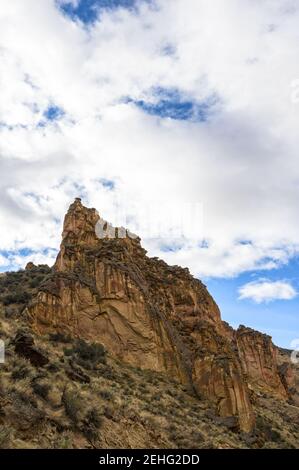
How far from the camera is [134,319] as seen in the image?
35156mm

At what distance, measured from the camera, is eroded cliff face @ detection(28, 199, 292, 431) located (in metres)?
32.7

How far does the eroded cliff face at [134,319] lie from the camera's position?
32.7 meters

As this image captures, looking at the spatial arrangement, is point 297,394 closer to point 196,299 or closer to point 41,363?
point 196,299

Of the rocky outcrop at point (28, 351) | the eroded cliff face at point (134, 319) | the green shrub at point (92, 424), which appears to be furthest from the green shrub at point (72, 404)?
the eroded cliff face at point (134, 319)

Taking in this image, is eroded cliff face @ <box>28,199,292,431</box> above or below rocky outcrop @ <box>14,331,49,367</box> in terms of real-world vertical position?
above

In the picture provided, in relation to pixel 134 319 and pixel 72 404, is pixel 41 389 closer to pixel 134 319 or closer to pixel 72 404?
pixel 72 404

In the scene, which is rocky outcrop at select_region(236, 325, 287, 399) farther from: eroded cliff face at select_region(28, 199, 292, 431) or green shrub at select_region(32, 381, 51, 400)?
green shrub at select_region(32, 381, 51, 400)

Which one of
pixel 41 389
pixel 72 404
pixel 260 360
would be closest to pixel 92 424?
pixel 72 404

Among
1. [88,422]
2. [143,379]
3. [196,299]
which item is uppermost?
[196,299]

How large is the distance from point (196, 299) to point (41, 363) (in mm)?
31480

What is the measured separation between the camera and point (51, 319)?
33.7 meters

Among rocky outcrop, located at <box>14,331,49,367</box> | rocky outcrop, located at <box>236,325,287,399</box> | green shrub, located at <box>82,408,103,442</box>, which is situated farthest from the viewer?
rocky outcrop, located at <box>236,325,287,399</box>

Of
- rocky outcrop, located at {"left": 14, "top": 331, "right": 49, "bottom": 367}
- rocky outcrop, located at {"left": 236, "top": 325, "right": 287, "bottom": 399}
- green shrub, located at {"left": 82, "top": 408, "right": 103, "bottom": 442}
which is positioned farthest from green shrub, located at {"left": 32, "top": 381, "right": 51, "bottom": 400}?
rocky outcrop, located at {"left": 236, "top": 325, "right": 287, "bottom": 399}
